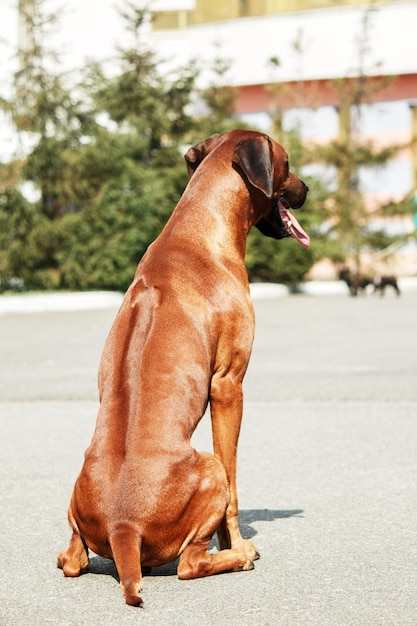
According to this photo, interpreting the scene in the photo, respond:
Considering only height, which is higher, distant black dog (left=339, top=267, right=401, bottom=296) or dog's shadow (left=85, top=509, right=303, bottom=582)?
dog's shadow (left=85, top=509, right=303, bottom=582)

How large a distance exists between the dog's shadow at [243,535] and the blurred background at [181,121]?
21647mm

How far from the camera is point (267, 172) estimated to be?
5.16 m

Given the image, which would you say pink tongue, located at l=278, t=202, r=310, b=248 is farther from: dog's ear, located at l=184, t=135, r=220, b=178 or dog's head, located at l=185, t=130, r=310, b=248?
dog's ear, located at l=184, t=135, r=220, b=178

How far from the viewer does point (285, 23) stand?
157 ft

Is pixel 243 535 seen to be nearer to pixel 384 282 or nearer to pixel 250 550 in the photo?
pixel 250 550

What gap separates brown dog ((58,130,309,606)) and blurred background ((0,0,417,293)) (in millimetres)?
22392

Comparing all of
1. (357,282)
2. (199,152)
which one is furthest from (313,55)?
(199,152)

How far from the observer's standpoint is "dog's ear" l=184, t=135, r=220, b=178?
546cm

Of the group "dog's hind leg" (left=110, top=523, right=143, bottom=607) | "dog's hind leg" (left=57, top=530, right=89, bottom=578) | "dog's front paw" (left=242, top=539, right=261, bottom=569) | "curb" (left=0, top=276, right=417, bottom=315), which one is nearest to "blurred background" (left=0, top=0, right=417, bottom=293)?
"curb" (left=0, top=276, right=417, bottom=315)

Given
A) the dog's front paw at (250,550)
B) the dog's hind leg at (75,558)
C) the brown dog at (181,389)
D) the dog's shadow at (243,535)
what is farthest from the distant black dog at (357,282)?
the dog's hind leg at (75,558)

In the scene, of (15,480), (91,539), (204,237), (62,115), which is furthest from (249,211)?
(62,115)

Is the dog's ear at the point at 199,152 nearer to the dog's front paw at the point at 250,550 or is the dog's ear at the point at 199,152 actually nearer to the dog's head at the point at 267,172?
the dog's head at the point at 267,172

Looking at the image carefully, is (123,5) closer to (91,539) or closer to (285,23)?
(285,23)

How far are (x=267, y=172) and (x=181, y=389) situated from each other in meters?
1.06
